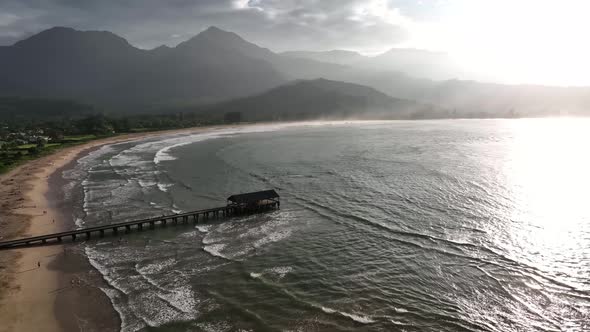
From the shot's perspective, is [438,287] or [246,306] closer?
[246,306]

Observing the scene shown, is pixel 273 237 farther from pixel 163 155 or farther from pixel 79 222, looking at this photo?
pixel 163 155

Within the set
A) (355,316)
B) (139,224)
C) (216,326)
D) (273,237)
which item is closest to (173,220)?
(139,224)

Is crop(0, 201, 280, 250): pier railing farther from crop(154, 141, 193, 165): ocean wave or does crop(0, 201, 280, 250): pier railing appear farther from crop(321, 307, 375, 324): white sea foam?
crop(154, 141, 193, 165): ocean wave

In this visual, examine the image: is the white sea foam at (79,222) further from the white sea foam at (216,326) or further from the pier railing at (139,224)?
the white sea foam at (216,326)

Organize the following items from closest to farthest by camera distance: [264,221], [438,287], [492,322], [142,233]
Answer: [492,322]
[438,287]
[142,233]
[264,221]

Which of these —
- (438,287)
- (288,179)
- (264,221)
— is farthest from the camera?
(288,179)

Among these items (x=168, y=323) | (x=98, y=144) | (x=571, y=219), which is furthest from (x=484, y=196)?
(x=98, y=144)

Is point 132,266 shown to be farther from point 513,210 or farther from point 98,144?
point 98,144
